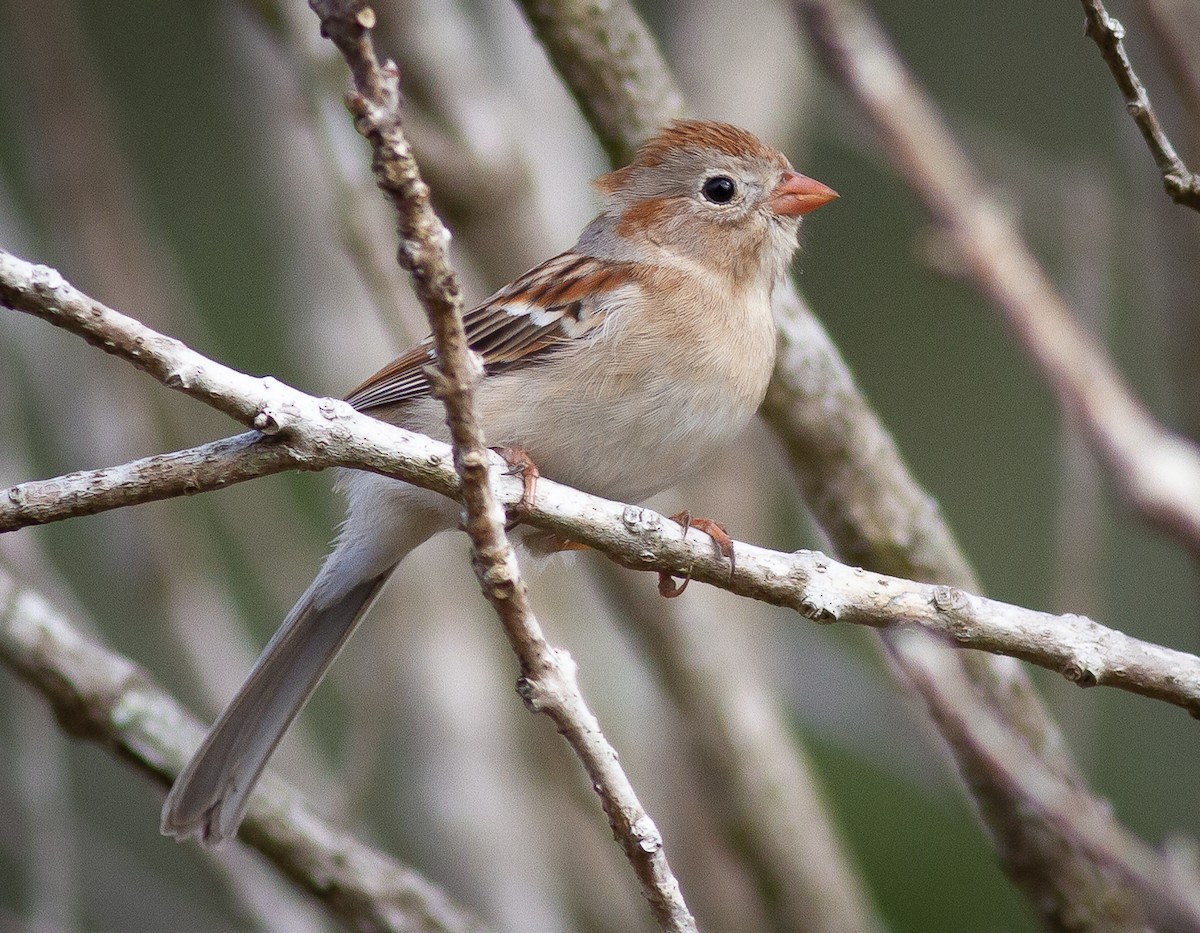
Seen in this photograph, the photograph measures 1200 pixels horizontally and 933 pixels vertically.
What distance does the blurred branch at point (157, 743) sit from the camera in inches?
127

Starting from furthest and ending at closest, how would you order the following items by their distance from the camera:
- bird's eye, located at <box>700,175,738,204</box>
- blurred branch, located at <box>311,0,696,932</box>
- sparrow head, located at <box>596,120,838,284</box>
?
bird's eye, located at <box>700,175,738,204</box>, sparrow head, located at <box>596,120,838,284</box>, blurred branch, located at <box>311,0,696,932</box>

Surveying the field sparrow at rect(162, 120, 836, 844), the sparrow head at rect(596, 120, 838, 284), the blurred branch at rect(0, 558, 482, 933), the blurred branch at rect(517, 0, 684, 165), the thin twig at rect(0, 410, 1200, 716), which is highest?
the blurred branch at rect(517, 0, 684, 165)

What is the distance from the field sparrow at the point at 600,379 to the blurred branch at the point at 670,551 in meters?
0.63

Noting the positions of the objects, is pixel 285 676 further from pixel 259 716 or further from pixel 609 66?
pixel 609 66

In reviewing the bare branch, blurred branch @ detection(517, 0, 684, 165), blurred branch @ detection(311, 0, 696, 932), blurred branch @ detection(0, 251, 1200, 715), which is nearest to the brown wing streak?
blurred branch @ detection(517, 0, 684, 165)

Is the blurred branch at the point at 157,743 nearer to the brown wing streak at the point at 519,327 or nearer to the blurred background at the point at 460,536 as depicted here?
the blurred background at the point at 460,536

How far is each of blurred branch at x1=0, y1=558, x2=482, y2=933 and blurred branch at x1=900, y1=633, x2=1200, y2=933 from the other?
4.39 ft

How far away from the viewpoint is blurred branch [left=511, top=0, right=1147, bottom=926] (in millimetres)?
3385

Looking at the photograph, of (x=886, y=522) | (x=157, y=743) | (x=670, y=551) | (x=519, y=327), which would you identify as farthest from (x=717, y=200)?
(x=157, y=743)

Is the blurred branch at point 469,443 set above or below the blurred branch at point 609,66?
below

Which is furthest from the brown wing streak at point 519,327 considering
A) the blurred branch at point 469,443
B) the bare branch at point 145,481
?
the blurred branch at point 469,443

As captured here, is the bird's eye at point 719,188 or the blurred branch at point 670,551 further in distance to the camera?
the bird's eye at point 719,188

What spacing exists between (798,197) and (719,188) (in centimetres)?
21

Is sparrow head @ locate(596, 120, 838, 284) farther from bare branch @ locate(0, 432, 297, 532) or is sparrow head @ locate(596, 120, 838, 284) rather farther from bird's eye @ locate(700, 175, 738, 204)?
bare branch @ locate(0, 432, 297, 532)
